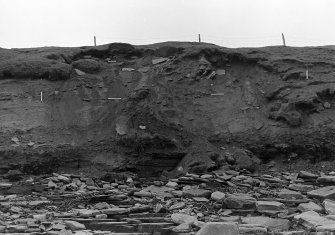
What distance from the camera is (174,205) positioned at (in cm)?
1189

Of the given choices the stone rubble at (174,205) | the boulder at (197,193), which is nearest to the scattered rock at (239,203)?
the stone rubble at (174,205)

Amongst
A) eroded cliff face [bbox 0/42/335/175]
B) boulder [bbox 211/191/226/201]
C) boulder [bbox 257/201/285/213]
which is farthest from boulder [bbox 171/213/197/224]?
eroded cliff face [bbox 0/42/335/175]

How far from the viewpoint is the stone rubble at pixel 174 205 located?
946cm

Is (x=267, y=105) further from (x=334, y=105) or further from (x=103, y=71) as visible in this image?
(x=103, y=71)

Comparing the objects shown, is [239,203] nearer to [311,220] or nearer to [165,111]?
[311,220]

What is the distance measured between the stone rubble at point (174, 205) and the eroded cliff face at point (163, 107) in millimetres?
1125

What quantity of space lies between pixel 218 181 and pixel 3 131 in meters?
7.26

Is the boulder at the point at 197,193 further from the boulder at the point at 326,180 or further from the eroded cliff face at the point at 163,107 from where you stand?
the boulder at the point at 326,180

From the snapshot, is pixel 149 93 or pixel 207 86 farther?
pixel 207 86

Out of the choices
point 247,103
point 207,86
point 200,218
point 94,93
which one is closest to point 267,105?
point 247,103

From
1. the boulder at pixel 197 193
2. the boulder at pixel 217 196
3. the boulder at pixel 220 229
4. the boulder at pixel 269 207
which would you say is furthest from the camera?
the boulder at pixel 197 193

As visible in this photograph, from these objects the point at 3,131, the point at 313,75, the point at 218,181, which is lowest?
the point at 218,181

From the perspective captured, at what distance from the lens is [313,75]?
1914cm

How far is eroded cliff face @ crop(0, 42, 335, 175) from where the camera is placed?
15.8 metres
